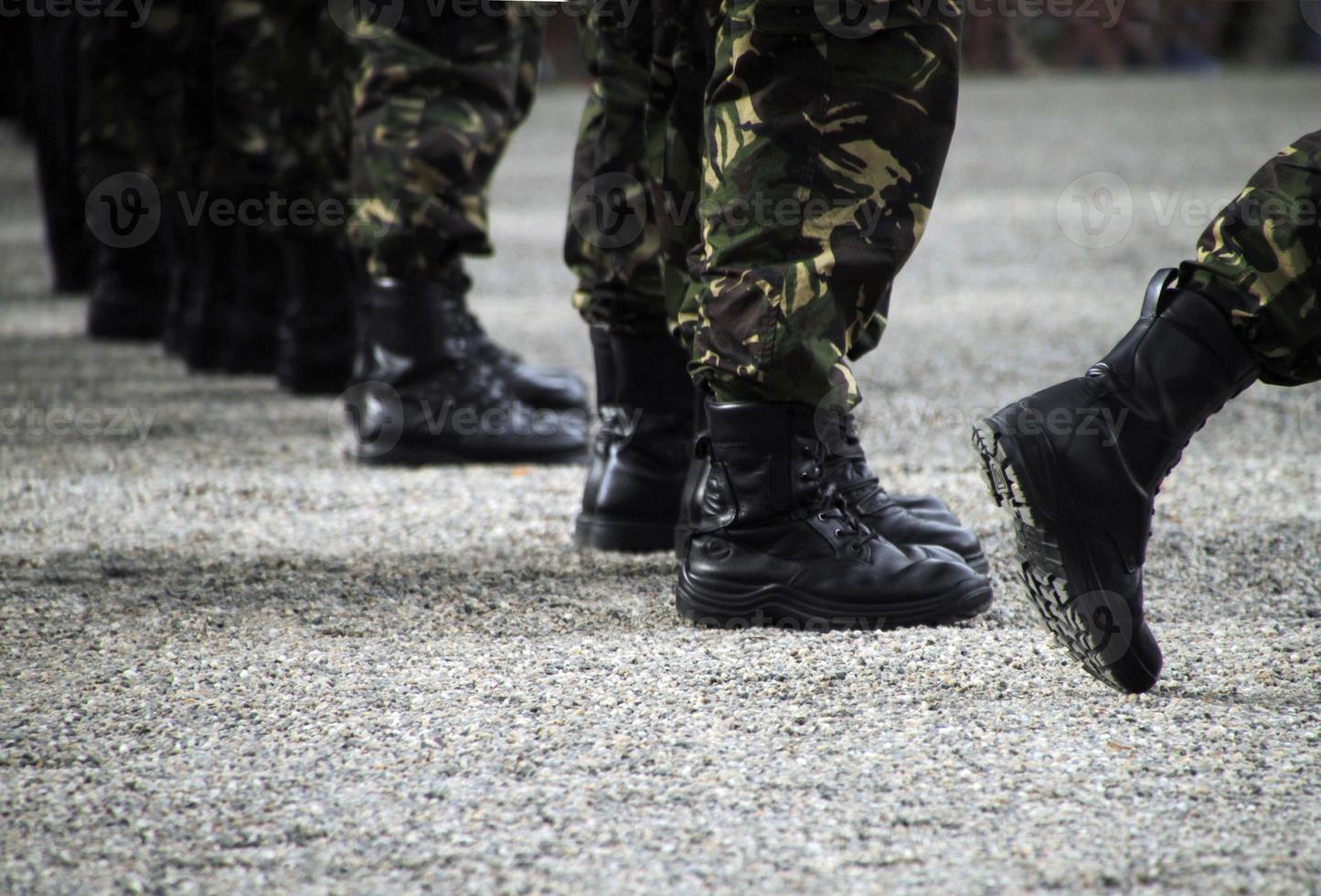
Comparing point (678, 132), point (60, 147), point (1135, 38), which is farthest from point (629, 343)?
point (1135, 38)

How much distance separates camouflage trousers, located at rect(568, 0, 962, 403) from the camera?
1216 mm

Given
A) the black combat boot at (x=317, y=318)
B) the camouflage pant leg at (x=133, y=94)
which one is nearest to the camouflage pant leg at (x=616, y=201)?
the black combat boot at (x=317, y=318)

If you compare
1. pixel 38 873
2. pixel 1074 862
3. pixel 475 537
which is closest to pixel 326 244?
pixel 475 537

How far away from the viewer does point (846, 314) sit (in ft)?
4.10

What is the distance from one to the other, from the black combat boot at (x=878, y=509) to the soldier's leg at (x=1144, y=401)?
262mm

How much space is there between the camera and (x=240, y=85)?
2.53m

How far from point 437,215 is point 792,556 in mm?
859

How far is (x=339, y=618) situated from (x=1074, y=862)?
2.47 ft

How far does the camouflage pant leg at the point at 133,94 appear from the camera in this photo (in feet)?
9.04

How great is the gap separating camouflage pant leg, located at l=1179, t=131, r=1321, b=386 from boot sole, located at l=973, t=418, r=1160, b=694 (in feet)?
0.59
